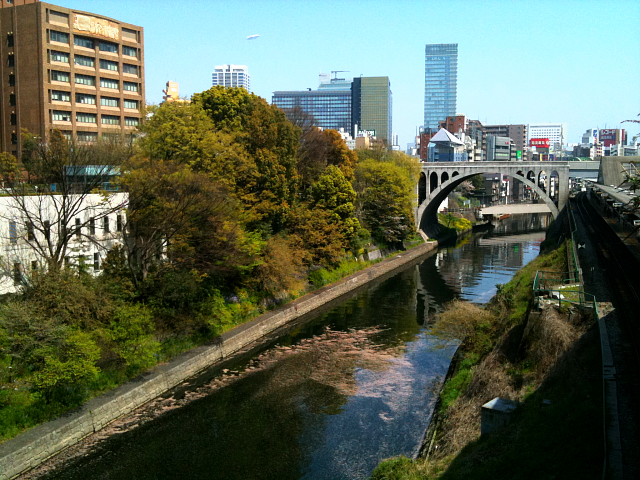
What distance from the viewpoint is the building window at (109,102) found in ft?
169

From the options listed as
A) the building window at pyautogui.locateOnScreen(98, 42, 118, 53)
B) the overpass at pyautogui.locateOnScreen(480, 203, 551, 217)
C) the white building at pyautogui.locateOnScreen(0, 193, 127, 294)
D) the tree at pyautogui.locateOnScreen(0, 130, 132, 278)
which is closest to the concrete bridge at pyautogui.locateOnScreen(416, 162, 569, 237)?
the overpass at pyautogui.locateOnScreen(480, 203, 551, 217)

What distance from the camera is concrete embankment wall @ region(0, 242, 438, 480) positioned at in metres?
18.4

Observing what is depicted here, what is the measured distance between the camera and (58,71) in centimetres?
4753

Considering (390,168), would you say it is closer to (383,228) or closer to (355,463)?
(383,228)

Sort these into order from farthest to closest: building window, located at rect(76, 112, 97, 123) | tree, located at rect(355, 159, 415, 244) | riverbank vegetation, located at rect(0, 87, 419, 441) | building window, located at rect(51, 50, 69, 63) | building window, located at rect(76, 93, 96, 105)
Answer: tree, located at rect(355, 159, 415, 244), building window, located at rect(76, 112, 97, 123), building window, located at rect(76, 93, 96, 105), building window, located at rect(51, 50, 69, 63), riverbank vegetation, located at rect(0, 87, 419, 441)

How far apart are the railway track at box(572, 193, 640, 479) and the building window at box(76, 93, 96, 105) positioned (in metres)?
39.4

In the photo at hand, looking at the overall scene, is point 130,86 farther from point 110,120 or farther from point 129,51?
point 110,120

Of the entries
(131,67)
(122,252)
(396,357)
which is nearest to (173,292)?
(122,252)

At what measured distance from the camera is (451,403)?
2134 cm

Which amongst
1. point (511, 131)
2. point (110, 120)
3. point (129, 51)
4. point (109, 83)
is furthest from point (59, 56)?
point (511, 131)

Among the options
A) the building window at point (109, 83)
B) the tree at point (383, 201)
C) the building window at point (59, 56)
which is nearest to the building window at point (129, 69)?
the building window at point (109, 83)

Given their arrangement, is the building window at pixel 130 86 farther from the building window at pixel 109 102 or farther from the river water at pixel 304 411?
the river water at pixel 304 411

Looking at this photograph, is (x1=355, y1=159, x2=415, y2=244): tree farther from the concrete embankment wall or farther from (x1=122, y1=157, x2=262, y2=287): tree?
(x1=122, y1=157, x2=262, y2=287): tree

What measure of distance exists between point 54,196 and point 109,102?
91.1 feet
